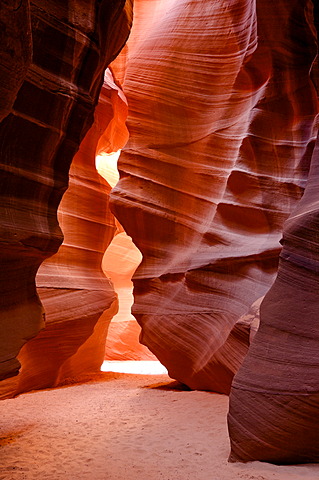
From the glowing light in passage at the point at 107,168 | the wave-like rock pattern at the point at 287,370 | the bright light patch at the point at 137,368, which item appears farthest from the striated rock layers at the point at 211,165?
the glowing light in passage at the point at 107,168

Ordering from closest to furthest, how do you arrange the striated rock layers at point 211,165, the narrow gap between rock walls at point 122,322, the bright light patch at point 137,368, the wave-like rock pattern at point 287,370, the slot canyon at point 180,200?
the wave-like rock pattern at point 287,370 → the slot canyon at point 180,200 → the striated rock layers at point 211,165 → the bright light patch at point 137,368 → the narrow gap between rock walls at point 122,322

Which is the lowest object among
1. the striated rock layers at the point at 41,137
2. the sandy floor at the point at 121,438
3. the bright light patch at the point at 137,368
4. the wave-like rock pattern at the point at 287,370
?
the bright light patch at the point at 137,368

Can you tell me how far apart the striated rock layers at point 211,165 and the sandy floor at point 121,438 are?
100 centimetres

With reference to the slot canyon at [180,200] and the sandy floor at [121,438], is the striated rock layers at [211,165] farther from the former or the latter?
the sandy floor at [121,438]

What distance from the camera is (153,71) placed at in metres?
9.90

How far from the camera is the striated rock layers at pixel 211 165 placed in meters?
7.80

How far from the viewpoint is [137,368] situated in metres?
13.3

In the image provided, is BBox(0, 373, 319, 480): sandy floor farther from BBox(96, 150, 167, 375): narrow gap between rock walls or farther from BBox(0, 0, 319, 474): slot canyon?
BBox(96, 150, 167, 375): narrow gap between rock walls

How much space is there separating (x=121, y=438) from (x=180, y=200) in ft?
15.6

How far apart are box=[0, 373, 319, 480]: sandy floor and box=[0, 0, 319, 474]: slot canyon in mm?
271

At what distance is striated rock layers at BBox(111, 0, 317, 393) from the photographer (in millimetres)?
7801

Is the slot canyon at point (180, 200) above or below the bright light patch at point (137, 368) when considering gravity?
above

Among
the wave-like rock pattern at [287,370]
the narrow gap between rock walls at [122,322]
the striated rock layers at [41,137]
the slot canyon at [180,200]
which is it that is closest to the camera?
the wave-like rock pattern at [287,370]

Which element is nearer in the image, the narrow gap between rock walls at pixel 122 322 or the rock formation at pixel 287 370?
the rock formation at pixel 287 370
